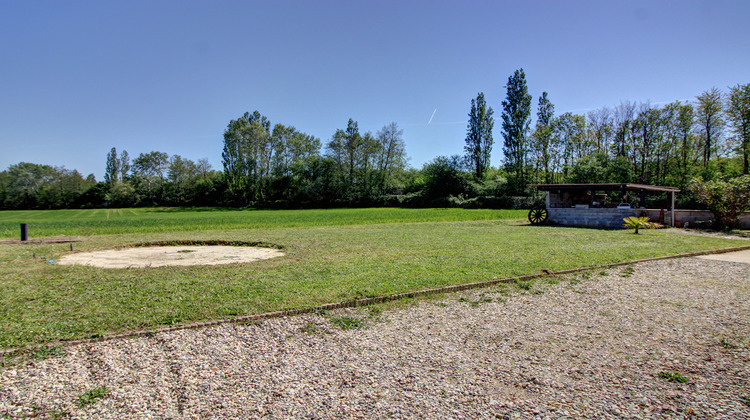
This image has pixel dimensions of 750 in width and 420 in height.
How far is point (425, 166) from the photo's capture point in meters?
59.3

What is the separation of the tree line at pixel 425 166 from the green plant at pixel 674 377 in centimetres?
2712

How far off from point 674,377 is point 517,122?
4800 cm

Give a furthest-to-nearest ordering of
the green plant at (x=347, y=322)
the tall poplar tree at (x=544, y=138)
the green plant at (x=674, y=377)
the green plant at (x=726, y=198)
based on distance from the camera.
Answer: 1. the tall poplar tree at (x=544, y=138)
2. the green plant at (x=726, y=198)
3. the green plant at (x=347, y=322)
4. the green plant at (x=674, y=377)

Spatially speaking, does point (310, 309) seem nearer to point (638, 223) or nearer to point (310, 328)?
point (310, 328)

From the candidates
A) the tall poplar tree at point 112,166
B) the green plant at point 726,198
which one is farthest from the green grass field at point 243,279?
the tall poplar tree at point 112,166

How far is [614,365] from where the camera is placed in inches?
153

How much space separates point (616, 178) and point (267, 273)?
40750 millimetres

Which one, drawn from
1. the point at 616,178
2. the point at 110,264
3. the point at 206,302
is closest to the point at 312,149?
the point at 616,178

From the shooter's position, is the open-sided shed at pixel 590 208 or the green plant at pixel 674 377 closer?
the green plant at pixel 674 377

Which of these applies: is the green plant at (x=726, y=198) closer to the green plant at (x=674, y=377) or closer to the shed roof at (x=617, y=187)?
the shed roof at (x=617, y=187)

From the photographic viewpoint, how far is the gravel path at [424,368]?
310 cm

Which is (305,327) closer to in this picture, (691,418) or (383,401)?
(383,401)

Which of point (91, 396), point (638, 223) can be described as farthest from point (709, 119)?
point (91, 396)

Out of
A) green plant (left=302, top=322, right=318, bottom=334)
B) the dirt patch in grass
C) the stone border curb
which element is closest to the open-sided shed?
the stone border curb
